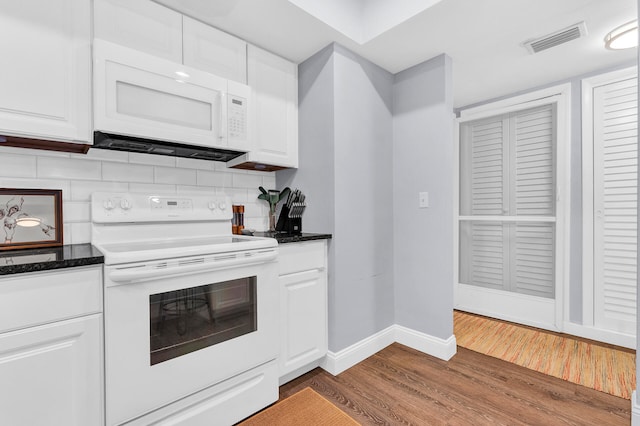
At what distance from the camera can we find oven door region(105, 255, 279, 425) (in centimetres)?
123

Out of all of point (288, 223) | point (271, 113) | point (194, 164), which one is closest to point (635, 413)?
point (288, 223)

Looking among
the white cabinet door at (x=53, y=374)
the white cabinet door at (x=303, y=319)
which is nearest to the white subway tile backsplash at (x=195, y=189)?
the white cabinet door at (x=303, y=319)

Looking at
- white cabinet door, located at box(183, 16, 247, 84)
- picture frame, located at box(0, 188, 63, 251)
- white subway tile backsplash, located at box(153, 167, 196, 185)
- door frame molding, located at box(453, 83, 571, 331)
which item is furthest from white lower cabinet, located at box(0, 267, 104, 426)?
door frame molding, located at box(453, 83, 571, 331)

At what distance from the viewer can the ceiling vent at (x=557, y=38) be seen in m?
1.97

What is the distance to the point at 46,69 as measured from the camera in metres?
1.36

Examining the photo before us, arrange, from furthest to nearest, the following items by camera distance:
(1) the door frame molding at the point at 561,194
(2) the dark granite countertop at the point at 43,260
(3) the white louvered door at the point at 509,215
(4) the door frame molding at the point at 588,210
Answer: (3) the white louvered door at the point at 509,215 → (1) the door frame molding at the point at 561,194 → (4) the door frame molding at the point at 588,210 → (2) the dark granite countertop at the point at 43,260

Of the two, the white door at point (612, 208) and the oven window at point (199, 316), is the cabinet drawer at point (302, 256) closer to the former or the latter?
the oven window at point (199, 316)

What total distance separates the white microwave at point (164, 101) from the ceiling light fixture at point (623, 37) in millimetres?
2388

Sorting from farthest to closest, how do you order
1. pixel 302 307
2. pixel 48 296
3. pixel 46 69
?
pixel 302 307 → pixel 46 69 → pixel 48 296

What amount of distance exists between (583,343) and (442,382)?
1.48 metres

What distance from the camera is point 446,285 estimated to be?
230 cm

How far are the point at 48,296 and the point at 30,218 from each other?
2.12 ft

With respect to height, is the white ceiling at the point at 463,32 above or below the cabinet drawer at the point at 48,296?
above

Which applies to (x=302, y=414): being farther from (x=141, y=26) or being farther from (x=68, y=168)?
(x=141, y=26)
